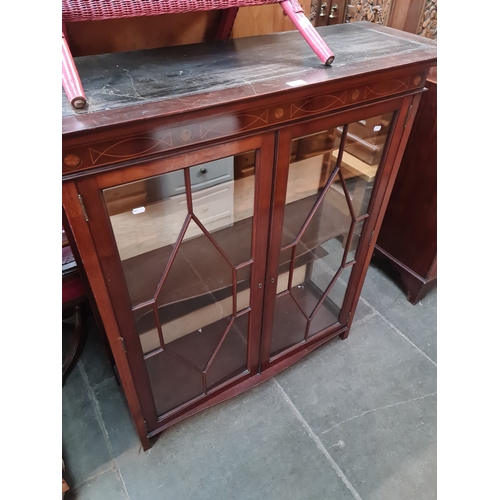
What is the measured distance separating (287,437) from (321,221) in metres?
0.74

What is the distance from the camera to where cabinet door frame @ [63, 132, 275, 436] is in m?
0.69

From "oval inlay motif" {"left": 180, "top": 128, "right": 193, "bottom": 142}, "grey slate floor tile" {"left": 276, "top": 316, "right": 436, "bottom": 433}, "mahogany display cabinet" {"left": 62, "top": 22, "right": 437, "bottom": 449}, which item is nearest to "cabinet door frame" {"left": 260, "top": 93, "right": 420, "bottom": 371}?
"mahogany display cabinet" {"left": 62, "top": 22, "right": 437, "bottom": 449}

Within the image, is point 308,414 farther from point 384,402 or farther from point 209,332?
point 209,332

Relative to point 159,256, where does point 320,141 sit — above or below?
above

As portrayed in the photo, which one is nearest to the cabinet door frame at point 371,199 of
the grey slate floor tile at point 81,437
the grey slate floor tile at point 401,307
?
the grey slate floor tile at point 401,307

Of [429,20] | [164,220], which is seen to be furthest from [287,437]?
[429,20]

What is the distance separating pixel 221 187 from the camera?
2.88 feet

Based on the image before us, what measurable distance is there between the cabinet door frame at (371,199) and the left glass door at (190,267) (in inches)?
2.0

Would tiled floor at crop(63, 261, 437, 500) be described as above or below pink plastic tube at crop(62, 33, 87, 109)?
below

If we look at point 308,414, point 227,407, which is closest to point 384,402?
point 308,414

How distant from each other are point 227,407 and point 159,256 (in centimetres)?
75

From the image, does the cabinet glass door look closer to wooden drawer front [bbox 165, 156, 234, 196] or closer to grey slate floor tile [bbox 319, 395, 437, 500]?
wooden drawer front [bbox 165, 156, 234, 196]

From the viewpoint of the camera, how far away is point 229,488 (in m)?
1.21

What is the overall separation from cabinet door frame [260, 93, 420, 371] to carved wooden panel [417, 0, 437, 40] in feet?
2.00
